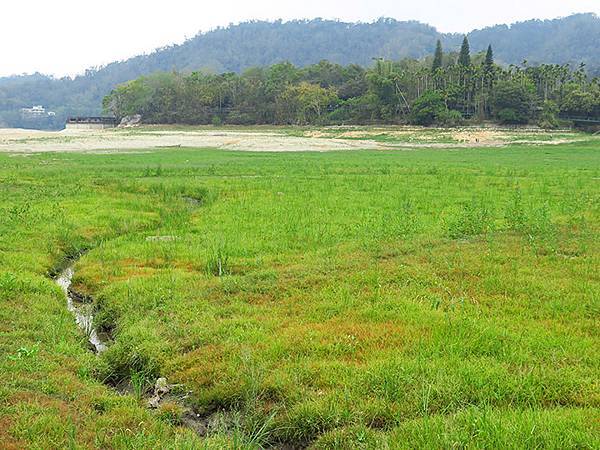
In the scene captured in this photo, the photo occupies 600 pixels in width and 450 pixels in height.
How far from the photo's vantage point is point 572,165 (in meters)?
40.1

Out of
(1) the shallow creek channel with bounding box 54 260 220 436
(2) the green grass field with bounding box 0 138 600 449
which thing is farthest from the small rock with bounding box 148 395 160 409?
(2) the green grass field with bounding box 0 138 600 449

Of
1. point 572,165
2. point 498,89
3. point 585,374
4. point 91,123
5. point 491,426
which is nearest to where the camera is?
point 491,426

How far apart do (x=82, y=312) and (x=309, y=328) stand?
5510 millimetres

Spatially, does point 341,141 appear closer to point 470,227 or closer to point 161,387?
point 470,227

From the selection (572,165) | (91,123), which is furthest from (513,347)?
(91,123)

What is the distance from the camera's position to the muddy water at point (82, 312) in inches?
418

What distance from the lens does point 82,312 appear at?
479 inches

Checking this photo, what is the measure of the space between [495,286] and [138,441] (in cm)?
753

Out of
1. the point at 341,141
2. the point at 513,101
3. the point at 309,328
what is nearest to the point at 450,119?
the point at 513,101

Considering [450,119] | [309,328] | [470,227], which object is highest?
[450,119]

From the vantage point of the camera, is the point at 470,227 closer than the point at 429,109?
Yes

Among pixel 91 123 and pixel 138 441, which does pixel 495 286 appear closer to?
pixel 138 441

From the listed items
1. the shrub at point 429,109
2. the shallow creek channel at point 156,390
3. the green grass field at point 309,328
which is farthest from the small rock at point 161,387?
the shrub at point 429,109

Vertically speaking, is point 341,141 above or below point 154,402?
above
